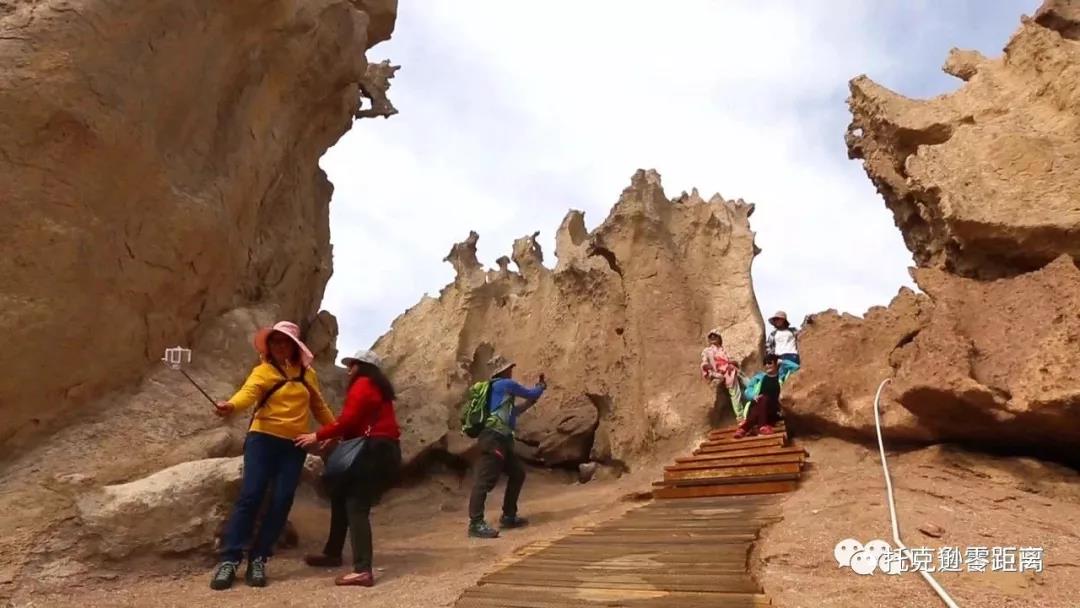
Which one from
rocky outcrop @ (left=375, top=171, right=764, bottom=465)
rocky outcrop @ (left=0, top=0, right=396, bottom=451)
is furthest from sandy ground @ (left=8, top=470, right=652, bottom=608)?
rocky outcrop @ (left=375, top=171, right=764, bottom=465)

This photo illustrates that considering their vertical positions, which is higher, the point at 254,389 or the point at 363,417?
the point at 254,389

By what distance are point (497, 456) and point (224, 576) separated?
7.73 feet

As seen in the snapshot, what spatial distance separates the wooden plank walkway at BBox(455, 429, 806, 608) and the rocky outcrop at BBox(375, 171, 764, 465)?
3033 millimetres

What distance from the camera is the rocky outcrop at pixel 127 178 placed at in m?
5.01

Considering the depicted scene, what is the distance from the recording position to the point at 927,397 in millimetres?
5914

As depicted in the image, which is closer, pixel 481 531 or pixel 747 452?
pixel 481 531

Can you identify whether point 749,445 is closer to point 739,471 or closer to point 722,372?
point 739,471

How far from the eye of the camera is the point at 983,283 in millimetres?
6645

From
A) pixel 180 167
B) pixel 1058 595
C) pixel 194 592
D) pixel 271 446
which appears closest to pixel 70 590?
pixel 194 592

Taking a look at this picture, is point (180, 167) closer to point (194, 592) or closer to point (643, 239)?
point (194, 592)

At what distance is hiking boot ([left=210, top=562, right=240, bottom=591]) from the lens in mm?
4270

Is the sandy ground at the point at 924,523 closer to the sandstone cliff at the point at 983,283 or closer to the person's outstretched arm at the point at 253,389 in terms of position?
the sandstone cliff at the point at 983,283

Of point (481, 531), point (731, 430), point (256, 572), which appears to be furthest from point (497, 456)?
point (731, 430)

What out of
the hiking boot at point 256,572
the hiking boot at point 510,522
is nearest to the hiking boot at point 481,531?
the hiking boot at point 510,522
